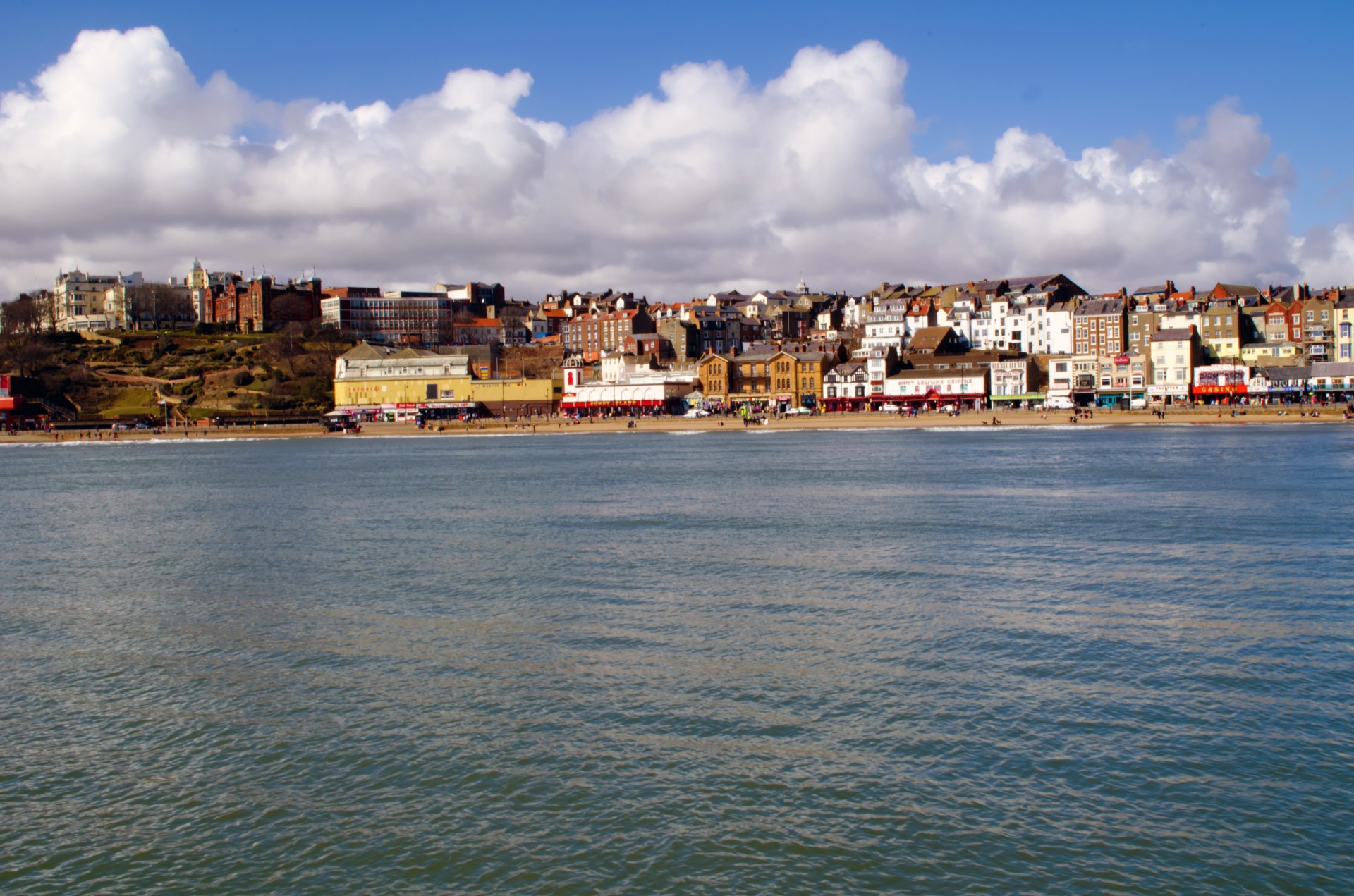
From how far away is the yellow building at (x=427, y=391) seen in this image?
355 ft

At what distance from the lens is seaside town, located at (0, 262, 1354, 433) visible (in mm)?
87812

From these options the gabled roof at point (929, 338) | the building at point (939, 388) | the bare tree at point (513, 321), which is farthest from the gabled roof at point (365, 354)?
the gabled roof at point (929, 338)

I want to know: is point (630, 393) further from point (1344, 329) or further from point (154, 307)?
point (154, 307)

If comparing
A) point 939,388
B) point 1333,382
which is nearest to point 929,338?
point 939,388

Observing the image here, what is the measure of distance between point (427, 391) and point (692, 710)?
331ft

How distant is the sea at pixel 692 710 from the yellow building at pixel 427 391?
81.8m

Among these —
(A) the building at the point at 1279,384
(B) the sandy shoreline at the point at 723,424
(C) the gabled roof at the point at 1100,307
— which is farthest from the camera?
(C) the gabled roof at the point at 1100,307

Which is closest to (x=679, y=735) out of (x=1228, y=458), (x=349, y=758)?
(x=349, y=758)

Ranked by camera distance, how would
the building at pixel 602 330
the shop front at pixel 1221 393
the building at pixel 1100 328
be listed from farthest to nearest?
the building at pixel 602 330
the building at pixel 1100 328
the shop front at pixel 1221 393

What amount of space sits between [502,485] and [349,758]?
31014 mm

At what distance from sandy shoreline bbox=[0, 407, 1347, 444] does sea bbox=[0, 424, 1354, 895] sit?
54.7 meters

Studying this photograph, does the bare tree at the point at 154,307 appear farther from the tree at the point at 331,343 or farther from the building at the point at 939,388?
the building at the point at 939,388

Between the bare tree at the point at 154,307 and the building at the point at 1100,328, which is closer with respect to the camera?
the building at the point at 1100,328

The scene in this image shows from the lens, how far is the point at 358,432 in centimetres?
9750
